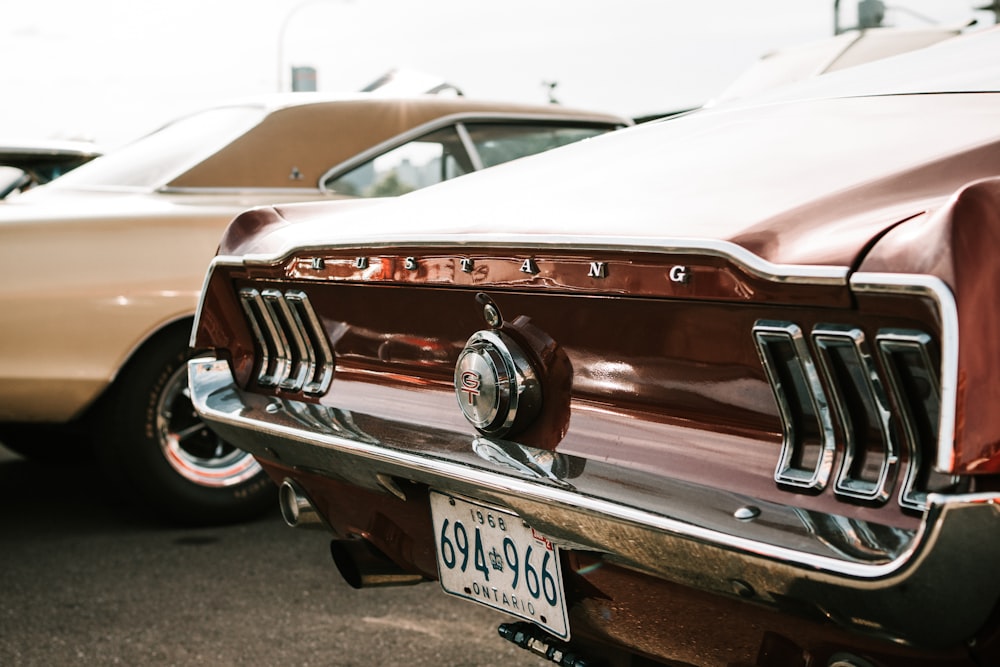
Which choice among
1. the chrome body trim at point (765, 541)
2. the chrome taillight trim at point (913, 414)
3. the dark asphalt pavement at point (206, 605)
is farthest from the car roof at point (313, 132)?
the chrome taillight trim at point (913, 414)

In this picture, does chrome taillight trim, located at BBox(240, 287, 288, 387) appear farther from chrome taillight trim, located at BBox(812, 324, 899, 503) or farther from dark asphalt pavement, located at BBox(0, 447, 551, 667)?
chrome taillight trim, located at BBox(812, 324, 899, 503)

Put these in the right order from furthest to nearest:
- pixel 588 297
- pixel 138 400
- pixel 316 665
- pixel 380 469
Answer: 1. pixel 138 400
2. pixel 316 665
3. pixel 380 469
4. pixel 588 297

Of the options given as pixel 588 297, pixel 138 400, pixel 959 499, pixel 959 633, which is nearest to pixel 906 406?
pixel 959 499

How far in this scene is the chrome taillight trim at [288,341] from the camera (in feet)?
8.20

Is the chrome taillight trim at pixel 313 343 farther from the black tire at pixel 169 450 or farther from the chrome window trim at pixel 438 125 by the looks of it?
the chrome window trim at pixel 438 125

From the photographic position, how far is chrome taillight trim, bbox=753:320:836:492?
5.04 feet

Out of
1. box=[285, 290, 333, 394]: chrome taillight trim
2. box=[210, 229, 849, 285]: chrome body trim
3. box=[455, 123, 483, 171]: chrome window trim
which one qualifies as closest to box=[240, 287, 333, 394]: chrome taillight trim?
box=[285, 290, 333, 394]: chrome taillight trim

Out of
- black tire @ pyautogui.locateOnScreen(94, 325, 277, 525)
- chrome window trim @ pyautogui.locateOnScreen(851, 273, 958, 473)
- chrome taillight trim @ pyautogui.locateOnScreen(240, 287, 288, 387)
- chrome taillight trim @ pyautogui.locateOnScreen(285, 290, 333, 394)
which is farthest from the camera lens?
black tire @ pyautogui.locateOnScreen(94, 325, 277, 525)

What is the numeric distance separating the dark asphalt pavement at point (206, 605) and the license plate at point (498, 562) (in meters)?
0.92

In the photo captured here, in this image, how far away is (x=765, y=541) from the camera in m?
1.49

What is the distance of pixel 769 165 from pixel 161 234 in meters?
2.84

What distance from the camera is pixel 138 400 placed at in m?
4.07

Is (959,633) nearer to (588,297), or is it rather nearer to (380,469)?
(588,297)

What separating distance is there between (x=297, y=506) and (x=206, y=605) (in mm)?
1066
